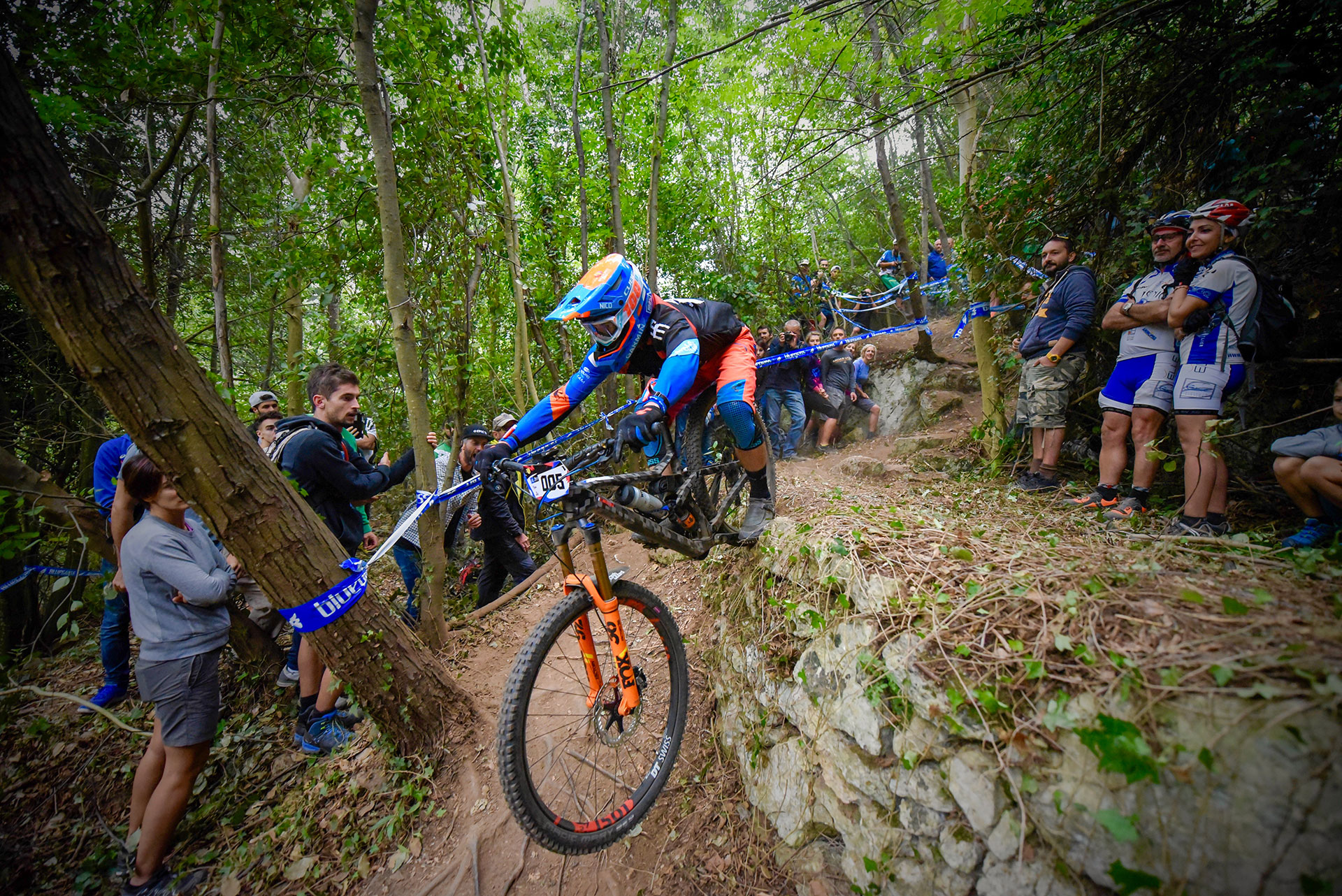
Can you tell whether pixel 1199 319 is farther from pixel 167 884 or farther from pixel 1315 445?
pixel 167 884

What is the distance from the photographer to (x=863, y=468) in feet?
20.2

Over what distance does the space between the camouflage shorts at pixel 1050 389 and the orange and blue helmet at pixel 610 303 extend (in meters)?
3.53

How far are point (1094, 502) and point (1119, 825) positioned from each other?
120 inches

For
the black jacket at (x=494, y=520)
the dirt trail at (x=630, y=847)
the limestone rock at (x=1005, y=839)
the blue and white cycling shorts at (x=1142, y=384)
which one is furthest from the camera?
the black jacket at (x=494, y=520)

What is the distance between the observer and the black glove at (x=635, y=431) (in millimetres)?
2104

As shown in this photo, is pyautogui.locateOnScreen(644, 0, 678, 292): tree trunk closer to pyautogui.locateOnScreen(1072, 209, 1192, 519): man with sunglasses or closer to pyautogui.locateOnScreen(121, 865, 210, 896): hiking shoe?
pyautogui.locateOnScreen(1072, 209, 1192, 519): man with sunglasses

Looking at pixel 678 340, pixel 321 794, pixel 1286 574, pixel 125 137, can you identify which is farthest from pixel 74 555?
pixel 1286 574

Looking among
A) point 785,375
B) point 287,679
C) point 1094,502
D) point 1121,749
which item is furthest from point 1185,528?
point 287,679

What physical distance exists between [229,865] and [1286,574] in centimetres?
528

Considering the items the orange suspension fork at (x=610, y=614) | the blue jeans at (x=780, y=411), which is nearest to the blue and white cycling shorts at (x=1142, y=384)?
the orange suspension fork at (x=610, y=614)

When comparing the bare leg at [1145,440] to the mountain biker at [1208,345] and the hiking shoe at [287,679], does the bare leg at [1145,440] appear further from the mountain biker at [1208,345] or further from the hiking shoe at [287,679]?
the hiking shoe at [287,679]

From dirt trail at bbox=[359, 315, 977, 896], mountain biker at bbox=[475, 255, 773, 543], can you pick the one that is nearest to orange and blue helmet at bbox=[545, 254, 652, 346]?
mountain biker at bbox=[475, 255, 773, 543]

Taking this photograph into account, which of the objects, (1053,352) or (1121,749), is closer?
(1121,749)

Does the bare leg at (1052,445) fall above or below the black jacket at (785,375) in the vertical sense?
below
